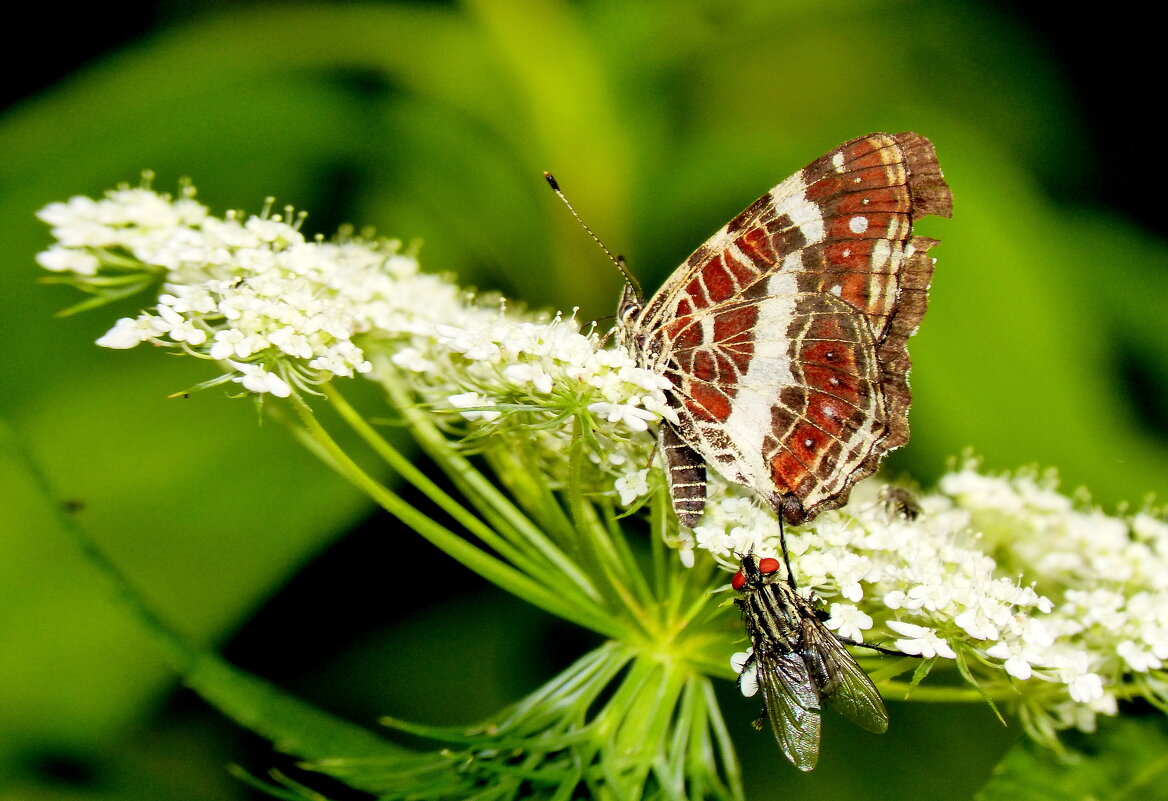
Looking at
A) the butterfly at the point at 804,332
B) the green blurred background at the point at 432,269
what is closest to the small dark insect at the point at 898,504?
the butterfly at the point at 804,332

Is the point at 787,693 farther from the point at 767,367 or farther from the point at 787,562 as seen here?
the point at 767,367

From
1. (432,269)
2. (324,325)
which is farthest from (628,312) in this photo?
(432,269)

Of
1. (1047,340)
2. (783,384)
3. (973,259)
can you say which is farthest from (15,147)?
(1047,340)

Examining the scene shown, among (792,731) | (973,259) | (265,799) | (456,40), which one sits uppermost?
A: (456,40)

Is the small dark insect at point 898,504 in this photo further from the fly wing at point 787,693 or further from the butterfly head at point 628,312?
the butterfly head at point 628,312

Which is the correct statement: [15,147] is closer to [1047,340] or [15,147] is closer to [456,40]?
[456,40]

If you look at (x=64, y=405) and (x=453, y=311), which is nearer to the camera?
(x=453, y=311)
